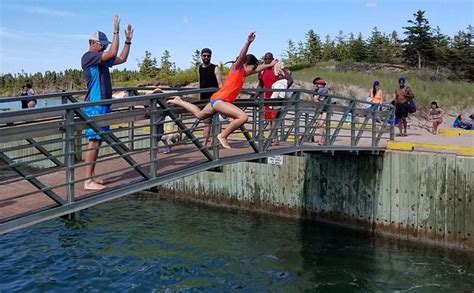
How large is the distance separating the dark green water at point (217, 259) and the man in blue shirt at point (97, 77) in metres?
4.00

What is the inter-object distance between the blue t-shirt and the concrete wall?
7851mm

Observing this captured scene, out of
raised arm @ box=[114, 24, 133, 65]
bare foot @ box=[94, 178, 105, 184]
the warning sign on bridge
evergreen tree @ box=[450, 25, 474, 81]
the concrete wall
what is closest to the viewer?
bare foot @ box=[94, 178, 105, 184]

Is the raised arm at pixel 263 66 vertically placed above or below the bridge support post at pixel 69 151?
above

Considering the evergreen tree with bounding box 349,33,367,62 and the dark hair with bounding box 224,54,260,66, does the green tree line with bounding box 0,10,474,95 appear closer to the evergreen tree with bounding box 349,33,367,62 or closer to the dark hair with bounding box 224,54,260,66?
the evergreen tree with bounding box 349,33,367,62

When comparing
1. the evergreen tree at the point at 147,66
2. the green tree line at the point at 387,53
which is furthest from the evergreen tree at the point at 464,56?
the evergreen tree at the point at 147,66

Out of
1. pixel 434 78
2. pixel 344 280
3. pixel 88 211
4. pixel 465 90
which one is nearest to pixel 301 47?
pixel 434 78

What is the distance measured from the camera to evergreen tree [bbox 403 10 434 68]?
44.2 m

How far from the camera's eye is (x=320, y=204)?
14469 millimetres

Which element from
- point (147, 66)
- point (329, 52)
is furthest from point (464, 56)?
point (147, 66)

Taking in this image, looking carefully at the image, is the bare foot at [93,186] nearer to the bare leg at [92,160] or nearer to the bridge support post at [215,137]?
the bare leg at [92,160]

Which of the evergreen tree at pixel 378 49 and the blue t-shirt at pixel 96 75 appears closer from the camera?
the blue t-shirt at pixel 96 75

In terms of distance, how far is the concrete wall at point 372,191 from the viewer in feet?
39.3

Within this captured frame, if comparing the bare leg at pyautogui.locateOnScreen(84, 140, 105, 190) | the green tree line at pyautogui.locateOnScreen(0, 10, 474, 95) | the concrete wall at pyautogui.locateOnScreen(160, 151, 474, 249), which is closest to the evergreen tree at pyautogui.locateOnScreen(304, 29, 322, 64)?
the green tree line at pyautogui.locateOnScreen(0, 10, 474, 95)

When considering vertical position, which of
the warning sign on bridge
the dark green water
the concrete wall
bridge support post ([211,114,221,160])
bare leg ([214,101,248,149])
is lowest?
the dark green water
